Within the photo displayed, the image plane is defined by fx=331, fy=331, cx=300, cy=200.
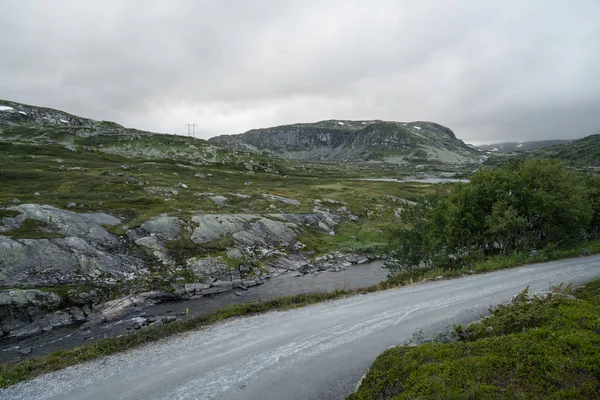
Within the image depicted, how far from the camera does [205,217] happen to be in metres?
59.8

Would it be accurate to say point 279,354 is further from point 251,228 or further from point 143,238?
point 251,228

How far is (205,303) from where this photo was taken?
37.8 meters

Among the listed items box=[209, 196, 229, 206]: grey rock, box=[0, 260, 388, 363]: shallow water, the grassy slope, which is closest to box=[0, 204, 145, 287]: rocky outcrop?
the grassy slope

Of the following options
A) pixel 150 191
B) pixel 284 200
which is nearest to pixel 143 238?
pixel 150 191

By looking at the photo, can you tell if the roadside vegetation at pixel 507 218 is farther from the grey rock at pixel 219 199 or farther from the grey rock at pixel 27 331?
the grey rock at pixel 219 199

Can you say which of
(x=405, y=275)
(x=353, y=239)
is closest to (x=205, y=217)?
(x=353, y=239)

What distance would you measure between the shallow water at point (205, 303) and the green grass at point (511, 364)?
16080 mm

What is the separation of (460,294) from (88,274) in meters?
40.0

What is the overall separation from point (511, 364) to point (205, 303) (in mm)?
33522

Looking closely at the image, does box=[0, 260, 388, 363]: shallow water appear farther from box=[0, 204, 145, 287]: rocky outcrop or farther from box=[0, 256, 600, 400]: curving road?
box=[0, 204, 145, 287]: rocky outcrop

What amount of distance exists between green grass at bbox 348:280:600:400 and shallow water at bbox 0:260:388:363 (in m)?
16.1

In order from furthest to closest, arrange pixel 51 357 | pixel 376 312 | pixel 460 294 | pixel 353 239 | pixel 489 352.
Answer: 1. pixel 353 239
2. pixel 460 294
3. pixel 376 312
4. pixel 51 357
5. pixel 489 352

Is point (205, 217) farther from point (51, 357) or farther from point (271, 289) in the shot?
point (51, 357)

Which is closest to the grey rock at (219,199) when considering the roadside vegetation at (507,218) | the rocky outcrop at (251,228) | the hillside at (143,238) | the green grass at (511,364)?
the hillside at (143,238)
